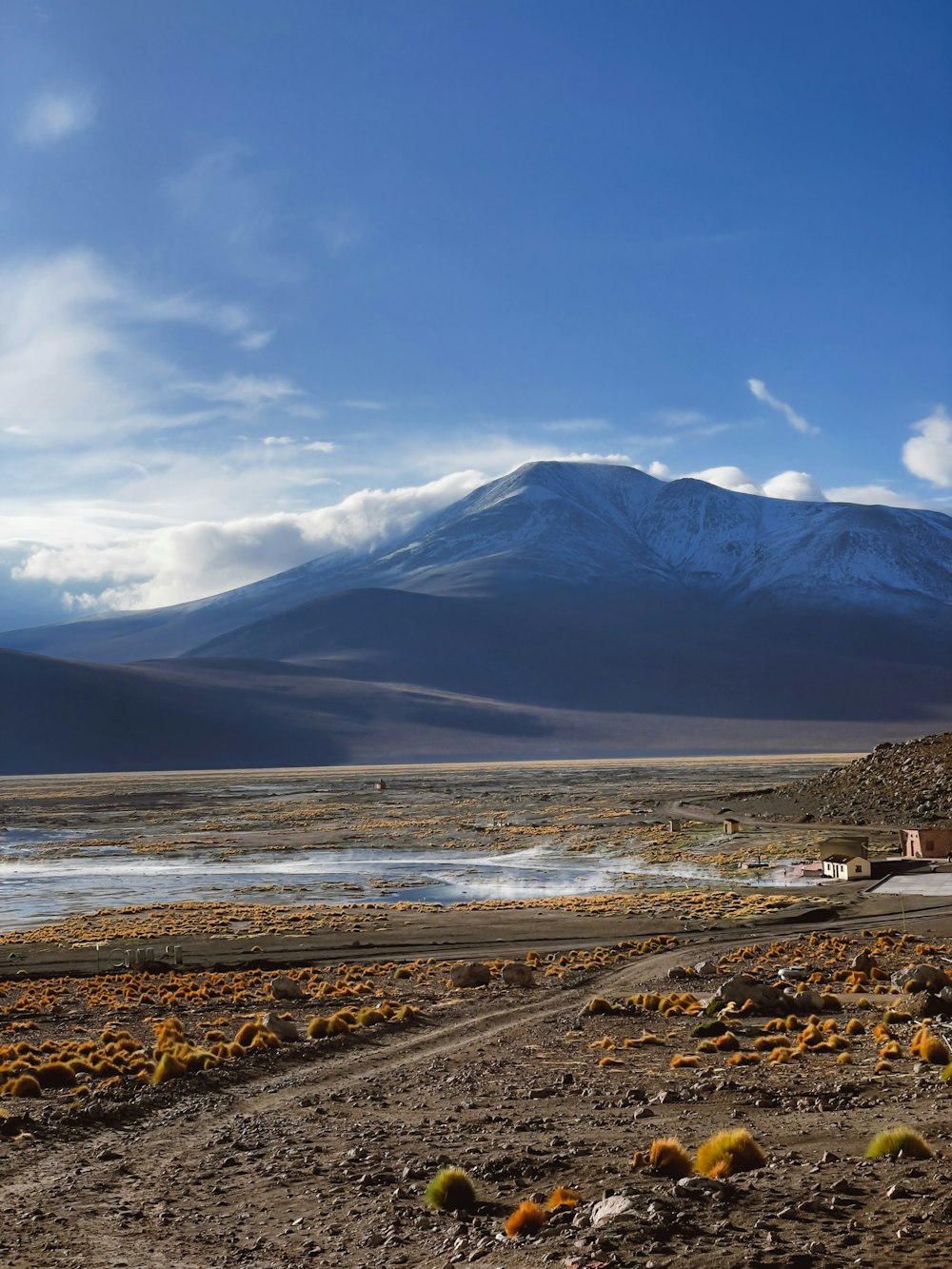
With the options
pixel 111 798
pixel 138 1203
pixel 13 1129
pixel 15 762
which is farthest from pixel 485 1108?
pixel 15 762

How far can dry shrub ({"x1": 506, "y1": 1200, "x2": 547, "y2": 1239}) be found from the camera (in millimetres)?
8258

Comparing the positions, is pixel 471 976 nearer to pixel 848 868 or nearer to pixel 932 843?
pixel 848 868

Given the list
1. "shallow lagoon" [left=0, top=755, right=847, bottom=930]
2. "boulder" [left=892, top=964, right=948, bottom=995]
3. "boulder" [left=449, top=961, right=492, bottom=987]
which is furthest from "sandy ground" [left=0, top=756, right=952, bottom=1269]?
"shallow lagoon" [left=0, top=755, right=847, bottom=930]

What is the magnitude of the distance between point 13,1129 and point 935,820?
5368 cm

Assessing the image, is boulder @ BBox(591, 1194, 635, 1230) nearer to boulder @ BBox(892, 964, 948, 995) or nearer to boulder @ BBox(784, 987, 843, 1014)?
boulder @ BBox(784, 987, 843, 1014)

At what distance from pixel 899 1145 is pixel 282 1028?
11.6 metres

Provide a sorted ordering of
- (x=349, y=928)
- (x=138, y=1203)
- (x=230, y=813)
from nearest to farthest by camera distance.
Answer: (x=138, y=1203) → (x=349, y=928) → (x=230, y=813)

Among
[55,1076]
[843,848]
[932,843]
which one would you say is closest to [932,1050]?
[55,1076]

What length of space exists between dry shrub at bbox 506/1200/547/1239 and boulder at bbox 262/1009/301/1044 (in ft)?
34.4

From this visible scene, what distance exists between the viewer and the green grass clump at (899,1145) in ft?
29.5

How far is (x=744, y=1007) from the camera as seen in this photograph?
62.4 feet

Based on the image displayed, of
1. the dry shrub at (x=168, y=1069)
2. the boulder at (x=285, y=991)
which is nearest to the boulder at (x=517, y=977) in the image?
the boulder at (x=285, y=991)

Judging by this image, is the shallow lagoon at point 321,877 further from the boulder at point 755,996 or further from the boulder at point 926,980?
the boulder at point 926,980

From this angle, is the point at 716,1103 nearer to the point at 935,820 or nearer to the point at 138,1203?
the point at 138,1203
